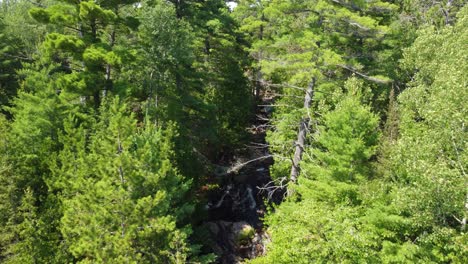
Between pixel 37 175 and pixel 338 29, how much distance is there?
17.8 meters

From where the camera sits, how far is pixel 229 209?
27.5 metres

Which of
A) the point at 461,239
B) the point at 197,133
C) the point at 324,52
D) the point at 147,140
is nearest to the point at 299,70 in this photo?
Result: the point at 324,52

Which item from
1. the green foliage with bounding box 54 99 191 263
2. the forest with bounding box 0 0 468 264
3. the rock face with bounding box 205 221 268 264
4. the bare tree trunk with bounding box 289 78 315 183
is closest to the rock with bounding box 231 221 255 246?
the rock face with bounding box 205 221 268 264

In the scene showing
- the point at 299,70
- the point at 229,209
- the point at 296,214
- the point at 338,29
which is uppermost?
the point at 338,29

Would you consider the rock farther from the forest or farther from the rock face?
the forest

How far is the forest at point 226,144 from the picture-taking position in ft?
44.5

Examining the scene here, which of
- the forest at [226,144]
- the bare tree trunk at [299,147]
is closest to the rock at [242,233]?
the forest at [226,144]

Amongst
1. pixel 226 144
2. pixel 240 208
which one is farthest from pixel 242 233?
pixel 226 144

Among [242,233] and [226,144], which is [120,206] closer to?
[242,233]

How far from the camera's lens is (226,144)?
90.6ft

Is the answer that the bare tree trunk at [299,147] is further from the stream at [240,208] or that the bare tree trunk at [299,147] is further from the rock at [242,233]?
the rock at [242,233]

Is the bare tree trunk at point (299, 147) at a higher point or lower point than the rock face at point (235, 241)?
higher

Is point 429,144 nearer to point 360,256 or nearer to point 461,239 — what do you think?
point 461,239

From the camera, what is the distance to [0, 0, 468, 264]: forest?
1358 centimetres
